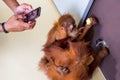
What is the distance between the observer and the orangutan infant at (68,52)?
3.59 feet

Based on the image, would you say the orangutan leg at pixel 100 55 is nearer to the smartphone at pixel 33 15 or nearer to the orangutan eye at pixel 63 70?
the orangutan eye at pixel 63 70

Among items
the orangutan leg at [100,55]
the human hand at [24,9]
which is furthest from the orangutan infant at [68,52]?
the human hand at [24,9]

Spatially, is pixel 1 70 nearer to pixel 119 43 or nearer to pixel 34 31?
pixel 34 31

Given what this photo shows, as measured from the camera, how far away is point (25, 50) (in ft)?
4.45

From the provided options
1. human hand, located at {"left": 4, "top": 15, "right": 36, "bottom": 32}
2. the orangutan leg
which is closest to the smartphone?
human hand, located at {"left": 4, "top": 15, "right": 36, "bottom": 32}

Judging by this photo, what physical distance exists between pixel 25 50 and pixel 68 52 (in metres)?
0.33

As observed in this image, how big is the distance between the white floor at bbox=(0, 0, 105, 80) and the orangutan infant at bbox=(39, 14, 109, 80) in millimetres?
156

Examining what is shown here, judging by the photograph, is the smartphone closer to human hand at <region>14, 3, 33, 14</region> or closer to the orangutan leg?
human hand at <region>14, 3, 33, 14</region>

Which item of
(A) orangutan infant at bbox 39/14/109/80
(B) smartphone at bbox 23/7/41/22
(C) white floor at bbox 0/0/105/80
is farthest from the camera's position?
(C) white floor at bbox 0/0/105/80

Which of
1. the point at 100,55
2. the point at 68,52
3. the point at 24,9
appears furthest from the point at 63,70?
the point at 24,9

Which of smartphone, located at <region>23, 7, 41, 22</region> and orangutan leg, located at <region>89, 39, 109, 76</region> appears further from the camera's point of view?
orangutan leg, located at <region>89, 39, 109, 76</region>

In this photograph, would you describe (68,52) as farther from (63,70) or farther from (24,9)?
(24,9)

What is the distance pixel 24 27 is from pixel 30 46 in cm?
38

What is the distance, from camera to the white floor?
1311 mm
